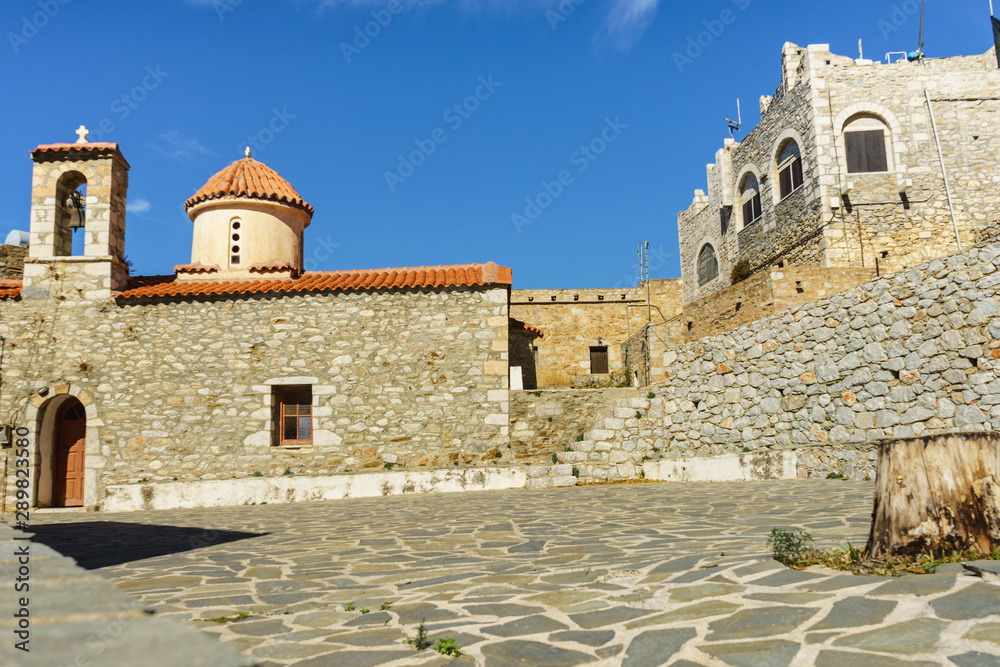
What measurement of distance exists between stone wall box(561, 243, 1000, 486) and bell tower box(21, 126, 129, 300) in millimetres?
10176

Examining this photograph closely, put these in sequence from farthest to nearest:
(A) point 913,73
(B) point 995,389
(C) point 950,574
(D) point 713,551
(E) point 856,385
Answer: (A) point 913,73 → (E) point 856,385 → (B) point 995,389 → (D) point 713,551 → (C) point 950,574

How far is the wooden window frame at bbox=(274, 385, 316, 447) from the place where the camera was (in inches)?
494

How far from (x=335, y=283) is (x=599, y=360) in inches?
501

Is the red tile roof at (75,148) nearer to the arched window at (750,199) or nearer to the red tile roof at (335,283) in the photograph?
the red tile roof at (335,283)

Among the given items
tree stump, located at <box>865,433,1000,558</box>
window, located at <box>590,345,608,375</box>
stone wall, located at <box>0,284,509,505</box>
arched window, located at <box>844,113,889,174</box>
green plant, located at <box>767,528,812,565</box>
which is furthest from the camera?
window, located at <box>590,345,608,375</box>

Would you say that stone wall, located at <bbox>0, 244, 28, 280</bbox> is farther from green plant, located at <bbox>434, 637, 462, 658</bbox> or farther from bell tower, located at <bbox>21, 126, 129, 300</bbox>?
green plant, located at <bbox>434, 637, 462, 658</bbox>

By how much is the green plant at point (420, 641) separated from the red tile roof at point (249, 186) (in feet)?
45.0

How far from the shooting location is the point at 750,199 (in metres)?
23.5

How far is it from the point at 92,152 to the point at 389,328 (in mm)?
7395

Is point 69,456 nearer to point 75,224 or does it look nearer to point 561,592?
point 75,224

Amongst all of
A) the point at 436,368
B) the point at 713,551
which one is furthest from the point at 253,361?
the point at 713,551

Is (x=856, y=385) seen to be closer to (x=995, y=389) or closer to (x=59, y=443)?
(x=995, y=389)

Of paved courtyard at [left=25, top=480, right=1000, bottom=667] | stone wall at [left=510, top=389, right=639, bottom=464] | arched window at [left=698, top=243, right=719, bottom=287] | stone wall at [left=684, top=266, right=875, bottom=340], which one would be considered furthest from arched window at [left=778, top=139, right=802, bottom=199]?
paved courtyard at [left=25, top=480, right=1000, bottom=667]

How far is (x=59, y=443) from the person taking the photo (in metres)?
13.1
